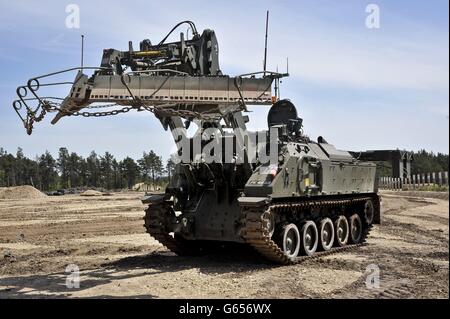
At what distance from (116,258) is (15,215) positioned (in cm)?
1656

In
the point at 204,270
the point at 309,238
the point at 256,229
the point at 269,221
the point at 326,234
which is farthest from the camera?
the point at 326,234

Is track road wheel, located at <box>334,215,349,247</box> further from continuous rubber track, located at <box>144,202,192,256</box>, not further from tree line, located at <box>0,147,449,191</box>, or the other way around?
tree line, located at <box>0,147,449,191</box>

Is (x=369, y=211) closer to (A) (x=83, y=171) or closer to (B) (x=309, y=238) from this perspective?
(B) (x=309, y=238)

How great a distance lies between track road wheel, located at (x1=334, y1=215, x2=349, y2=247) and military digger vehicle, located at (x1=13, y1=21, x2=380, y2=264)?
34mm

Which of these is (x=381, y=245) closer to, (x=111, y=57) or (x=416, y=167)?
(x=111, y=57)

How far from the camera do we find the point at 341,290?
30.2 feet

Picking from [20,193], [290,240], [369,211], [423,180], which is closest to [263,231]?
[290,240]

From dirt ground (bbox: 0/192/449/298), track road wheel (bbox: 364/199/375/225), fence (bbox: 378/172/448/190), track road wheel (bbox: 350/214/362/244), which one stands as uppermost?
fence (bbox: 378/172/448/190)

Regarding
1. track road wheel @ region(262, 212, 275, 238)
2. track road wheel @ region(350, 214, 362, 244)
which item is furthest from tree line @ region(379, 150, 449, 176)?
track road wheel @ region(262, 212, 275, 238)

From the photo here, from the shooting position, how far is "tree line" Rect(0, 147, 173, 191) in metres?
87.3

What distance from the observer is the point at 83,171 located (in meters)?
96.4

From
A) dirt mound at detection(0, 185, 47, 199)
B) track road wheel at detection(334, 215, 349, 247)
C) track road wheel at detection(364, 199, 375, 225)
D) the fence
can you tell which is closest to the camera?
the fence

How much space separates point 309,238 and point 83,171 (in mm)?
87060

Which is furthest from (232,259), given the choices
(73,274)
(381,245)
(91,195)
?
(91,195)
